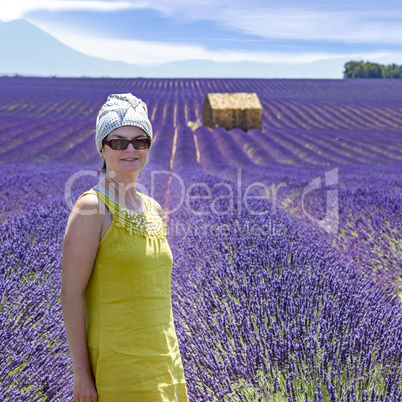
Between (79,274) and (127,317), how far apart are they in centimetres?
20

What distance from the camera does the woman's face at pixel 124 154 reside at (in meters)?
1.27

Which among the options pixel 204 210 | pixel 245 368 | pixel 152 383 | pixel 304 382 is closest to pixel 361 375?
pixel 304 382

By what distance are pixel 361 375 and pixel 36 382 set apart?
1238 mm

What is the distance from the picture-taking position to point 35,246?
8.63 ft

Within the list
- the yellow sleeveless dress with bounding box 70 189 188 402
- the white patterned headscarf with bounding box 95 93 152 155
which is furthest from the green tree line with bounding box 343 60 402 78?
the yellow sleeveless dress with bounding box 70 189 188 402

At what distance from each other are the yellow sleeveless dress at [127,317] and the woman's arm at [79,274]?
1.4 inches

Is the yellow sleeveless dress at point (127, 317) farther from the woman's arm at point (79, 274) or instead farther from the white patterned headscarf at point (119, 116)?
the white patterned headscarf at point (119, 116)

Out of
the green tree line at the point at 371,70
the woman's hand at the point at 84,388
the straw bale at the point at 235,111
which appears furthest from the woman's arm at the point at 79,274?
the green tree line at the point at 371,70

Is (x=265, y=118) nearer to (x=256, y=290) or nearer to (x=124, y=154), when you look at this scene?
(x=256, y=290)

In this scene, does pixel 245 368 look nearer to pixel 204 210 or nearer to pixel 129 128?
pixel 129 128

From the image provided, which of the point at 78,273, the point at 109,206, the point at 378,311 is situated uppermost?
the point at 109,206

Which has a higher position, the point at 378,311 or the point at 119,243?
the point at 119,243

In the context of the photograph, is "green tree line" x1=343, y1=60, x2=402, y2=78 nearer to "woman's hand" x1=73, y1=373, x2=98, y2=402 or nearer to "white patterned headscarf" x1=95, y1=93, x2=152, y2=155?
"white patterned headscarf" x1=95, y1=93, x2=152, y2=155

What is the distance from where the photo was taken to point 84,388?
1.20m
